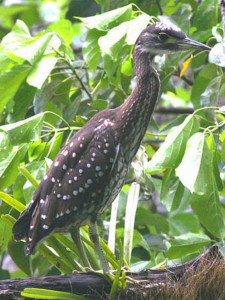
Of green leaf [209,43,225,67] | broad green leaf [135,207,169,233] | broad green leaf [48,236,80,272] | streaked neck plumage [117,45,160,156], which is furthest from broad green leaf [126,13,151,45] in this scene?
broad green leaf [135,207,169,233]

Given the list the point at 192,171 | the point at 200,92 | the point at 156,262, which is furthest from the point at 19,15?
the point at 192,171

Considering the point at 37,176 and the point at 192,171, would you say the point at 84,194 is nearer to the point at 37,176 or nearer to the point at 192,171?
the point at 37,176

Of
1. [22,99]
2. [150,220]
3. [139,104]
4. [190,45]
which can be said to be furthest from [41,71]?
[150,220]

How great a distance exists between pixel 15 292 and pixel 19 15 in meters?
3.00

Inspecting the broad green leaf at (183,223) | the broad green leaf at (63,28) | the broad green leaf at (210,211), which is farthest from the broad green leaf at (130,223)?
the broad green leaf at (183,223)

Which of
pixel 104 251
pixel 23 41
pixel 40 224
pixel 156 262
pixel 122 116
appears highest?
pixel 23 41

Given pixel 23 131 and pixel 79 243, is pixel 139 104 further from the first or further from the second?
pixel 79 243

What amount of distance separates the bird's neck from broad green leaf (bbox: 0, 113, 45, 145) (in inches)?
15.0

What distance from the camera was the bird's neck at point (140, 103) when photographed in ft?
12.0

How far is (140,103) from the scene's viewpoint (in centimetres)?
372

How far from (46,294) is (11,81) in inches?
42.7

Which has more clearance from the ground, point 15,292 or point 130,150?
point 130,150

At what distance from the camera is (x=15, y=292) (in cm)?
324

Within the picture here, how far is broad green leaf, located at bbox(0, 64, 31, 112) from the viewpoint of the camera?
376cm
